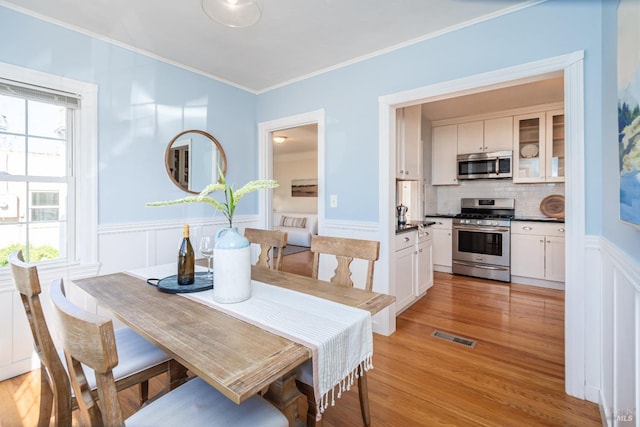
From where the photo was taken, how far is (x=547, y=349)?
2412mm

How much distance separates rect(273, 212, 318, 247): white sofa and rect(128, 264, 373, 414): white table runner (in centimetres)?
513

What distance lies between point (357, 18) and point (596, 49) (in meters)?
1.50

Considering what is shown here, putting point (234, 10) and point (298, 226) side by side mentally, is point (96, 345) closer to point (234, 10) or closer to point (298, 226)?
point (234, 10)

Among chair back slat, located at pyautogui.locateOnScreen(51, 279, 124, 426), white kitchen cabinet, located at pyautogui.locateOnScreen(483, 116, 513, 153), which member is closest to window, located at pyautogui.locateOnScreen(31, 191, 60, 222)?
chair back slat, located at pyautogui.locateOnScreen(51, 279, 124, 426)

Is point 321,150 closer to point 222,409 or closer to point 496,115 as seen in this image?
point 222,409

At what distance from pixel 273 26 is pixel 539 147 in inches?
160

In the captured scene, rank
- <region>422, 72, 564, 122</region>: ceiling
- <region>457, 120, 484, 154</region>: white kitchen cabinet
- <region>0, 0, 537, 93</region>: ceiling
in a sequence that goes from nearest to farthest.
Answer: <region>0, 0, 537, 93</region>: ceiling → <region>422, 72, 564, 122</region>: ceiling → <region>457, 120, 484, 154</region>: white kitchen cabinet

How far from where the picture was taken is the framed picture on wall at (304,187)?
8266 mm

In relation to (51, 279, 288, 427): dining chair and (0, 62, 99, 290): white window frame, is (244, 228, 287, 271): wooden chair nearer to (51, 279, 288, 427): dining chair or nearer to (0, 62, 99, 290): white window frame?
(51, 279, 288, 427): dining chair

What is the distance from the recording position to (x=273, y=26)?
2287 millimetres

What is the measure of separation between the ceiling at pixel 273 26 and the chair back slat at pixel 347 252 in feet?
5.22

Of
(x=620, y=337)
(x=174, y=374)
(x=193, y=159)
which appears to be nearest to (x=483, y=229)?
(x=620, y=337)

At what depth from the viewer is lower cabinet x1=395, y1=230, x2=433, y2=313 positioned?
297 cm

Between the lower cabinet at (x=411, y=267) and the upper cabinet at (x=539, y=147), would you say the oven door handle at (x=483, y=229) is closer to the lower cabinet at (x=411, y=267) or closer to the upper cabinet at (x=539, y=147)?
the upper cabinet at (x=539, y=147)
